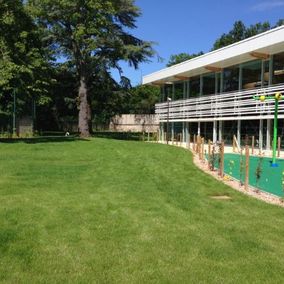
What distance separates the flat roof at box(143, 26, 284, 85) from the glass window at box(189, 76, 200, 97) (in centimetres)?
38

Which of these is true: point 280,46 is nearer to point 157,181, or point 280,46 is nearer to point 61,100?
point 157,181

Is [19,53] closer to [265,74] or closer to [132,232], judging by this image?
[265,74]

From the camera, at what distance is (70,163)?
52.7ft

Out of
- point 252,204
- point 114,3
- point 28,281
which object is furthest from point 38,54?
point 28,281

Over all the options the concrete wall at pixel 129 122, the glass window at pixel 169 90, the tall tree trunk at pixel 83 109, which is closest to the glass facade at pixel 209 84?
the glass window at pixel 169 90

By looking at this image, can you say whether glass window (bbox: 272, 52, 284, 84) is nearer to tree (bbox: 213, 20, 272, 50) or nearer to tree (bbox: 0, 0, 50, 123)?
tree (bbox: 0, 0, 50, 123)

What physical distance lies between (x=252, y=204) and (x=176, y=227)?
2.79 m

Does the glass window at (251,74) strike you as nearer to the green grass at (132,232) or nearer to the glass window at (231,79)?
the glass window at (231,79)

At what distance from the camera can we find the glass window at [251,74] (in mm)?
25516

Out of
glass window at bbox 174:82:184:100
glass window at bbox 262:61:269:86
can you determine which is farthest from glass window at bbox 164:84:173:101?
glass window at bbox 262:61:269:86

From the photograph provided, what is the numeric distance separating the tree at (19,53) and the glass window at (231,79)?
10.1m

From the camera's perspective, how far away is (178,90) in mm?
38000

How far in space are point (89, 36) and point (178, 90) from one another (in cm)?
764

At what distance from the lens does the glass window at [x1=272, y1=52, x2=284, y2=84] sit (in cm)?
2347
